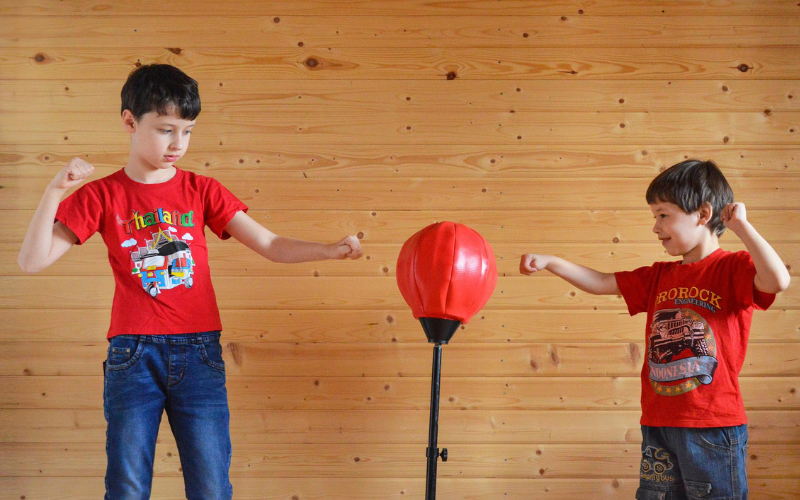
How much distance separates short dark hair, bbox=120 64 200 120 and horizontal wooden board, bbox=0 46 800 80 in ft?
1.88

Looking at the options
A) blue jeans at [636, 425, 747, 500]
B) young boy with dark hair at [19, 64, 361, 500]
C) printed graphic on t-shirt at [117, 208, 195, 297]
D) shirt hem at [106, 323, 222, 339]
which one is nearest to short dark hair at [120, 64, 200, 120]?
young boy with dark hair at [19, 64, 361, 500]

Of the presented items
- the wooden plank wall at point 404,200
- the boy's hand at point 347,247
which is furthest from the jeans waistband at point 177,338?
the wooden plank wall at point 404,200

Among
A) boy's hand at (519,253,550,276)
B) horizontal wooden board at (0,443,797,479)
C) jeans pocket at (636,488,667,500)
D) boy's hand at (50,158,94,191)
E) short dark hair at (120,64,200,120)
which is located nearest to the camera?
boy's hand at (50,158,94,191)

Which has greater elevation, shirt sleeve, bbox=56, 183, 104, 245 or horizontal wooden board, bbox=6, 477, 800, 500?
shirt sleeve, bbox=56, 183, 104, 245

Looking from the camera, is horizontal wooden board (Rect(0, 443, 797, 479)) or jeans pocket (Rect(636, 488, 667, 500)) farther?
horizontal wooden board (Rect(0, 443, 797, 479))

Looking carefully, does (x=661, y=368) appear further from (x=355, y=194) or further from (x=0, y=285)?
(x=0, y=285)

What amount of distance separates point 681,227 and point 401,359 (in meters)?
0.85

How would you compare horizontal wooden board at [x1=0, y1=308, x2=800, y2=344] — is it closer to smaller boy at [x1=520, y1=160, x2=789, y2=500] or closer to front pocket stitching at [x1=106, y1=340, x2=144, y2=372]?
smaller boy at [x1=520, y1=160, x2=789, y2=500]

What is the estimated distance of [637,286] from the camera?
5.27 feet

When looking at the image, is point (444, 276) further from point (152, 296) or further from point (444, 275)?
point (152, 296)

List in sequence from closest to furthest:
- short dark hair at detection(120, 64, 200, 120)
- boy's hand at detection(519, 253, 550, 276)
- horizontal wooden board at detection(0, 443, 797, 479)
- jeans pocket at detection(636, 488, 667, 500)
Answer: short dark hair at detection(120, 64, 200, 120) → jeans pocket at detection(636, 488, 667, 500) → boy's hand at detection(519, 253, 550, 276) → horizontal wooden board at detection(0, 443, 797, 479)

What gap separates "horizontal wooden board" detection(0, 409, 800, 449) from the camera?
188 centimetres

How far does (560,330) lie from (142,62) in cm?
147

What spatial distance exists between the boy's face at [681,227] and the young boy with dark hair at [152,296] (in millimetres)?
1049
